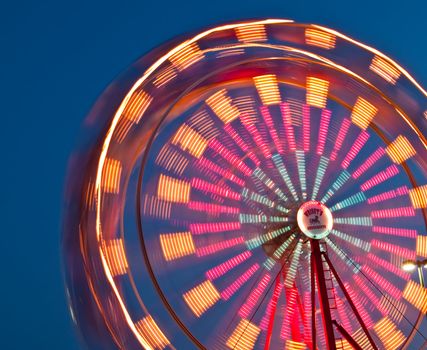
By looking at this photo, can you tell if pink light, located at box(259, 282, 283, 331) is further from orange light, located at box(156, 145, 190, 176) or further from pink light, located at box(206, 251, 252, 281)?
orange light, located at box(156, 145, 190, 176)

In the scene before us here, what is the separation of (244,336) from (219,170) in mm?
1809

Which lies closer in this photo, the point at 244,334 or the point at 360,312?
the point at 244,334

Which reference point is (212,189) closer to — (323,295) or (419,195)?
(323,295)

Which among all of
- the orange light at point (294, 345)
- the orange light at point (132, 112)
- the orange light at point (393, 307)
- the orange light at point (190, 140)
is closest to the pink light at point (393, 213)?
the orange light at point (393, 307)

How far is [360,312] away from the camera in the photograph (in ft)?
32.8

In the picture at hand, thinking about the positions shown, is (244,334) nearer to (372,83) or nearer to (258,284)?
(258,284)

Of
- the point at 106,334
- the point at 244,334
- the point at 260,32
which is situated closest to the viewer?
the point at 106,334

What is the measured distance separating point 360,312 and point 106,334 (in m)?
3.19

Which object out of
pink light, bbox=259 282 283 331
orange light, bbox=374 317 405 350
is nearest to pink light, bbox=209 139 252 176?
Answer: pink light, bbox=259 282 283 331

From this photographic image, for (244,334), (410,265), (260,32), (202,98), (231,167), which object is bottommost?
(244,334)

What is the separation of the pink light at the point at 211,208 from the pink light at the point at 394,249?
178 cm

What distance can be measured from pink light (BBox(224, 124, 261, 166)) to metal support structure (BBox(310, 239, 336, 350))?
3.69 ft

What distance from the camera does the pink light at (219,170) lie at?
9.54m

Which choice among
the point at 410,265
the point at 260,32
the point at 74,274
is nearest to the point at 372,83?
the point at 260,32
